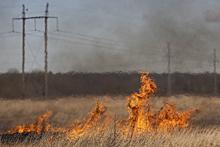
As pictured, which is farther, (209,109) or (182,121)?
(209,109)

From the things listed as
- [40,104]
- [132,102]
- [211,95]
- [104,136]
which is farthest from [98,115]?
[211,95]

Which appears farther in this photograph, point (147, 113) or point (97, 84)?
point (97, 84)

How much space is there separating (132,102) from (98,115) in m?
4.40

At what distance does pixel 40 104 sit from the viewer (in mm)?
22719

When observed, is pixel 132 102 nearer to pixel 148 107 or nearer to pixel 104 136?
pixel 148 107

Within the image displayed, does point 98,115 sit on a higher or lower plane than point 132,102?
lower

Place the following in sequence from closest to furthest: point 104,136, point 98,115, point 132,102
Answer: point 104,136 < point 132,102 < point 98,115

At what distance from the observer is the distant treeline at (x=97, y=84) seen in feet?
76.7

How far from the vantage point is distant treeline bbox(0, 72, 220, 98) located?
23.4 metres

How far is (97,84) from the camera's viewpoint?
2558cm

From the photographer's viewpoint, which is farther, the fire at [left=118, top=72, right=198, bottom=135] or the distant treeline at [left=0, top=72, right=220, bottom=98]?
the distant treeline at [left=0, top=72, right=220, bottom=98]

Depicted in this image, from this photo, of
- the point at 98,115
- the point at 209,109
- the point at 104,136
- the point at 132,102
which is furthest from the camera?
the point at 209,109

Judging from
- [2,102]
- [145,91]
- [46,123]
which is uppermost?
[145,91]

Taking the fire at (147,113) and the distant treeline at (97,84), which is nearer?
the fire at (147,113)
